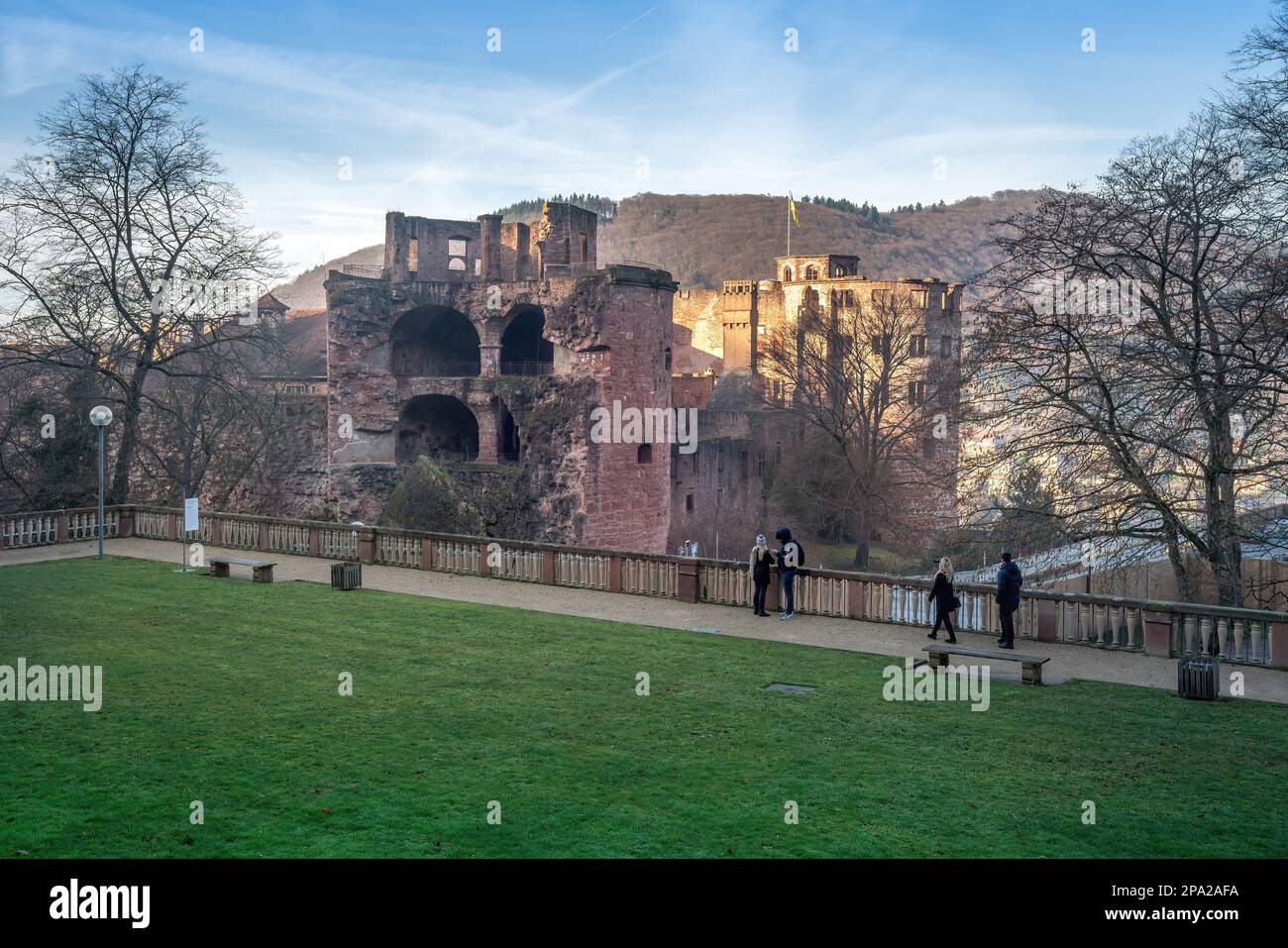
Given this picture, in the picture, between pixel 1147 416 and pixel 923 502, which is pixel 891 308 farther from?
pixel 1147 416

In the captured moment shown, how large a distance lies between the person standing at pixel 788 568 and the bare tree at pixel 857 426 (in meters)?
27.1

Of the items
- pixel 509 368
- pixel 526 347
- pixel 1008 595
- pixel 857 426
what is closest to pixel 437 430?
pixel 509 368

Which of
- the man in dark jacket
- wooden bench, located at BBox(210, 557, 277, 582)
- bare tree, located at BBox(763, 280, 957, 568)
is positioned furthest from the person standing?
bare tree, located at BBox(763, 280, 957, 568)

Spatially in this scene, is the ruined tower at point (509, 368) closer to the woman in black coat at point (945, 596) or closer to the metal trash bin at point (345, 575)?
the metal trash bin at point (345, 575)

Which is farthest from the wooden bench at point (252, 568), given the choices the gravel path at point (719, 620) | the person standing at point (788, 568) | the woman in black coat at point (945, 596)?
the woman in black coat at point (945, 596)

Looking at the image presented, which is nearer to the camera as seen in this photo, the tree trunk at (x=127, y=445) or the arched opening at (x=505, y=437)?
the tree trunk at (x=127, y=445)

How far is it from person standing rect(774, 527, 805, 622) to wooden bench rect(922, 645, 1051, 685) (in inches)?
155

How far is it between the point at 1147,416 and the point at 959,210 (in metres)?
137

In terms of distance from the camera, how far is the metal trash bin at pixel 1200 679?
13234 mm

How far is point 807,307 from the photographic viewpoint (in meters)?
65.3

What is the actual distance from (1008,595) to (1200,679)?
10.4ft

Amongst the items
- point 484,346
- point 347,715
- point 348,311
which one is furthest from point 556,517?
point 347,715

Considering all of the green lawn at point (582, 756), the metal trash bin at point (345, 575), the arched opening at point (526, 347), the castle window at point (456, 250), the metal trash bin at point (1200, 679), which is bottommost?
the green lawn at point (582, 756)

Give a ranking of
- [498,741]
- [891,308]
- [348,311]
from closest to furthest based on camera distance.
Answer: [498,741] → [348,311] → [891,308]
